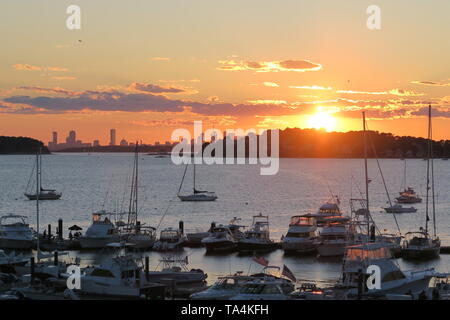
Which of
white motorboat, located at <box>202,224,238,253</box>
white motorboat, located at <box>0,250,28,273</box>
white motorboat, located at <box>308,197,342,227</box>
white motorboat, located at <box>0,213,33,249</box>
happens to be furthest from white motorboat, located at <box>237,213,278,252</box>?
white motorboat, located at <box>0,250,28,273</box>

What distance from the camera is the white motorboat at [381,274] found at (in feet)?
93.5

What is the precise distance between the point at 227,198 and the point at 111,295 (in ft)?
294

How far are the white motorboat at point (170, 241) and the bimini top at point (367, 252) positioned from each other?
21818mm

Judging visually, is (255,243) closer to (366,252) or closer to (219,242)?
(219,242)

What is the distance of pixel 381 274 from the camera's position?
2877 centimetres

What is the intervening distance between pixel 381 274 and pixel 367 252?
164 centimetres

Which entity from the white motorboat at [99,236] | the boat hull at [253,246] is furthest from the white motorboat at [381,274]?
the white motorboat at [99,236]

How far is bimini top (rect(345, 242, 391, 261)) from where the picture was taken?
3012cm

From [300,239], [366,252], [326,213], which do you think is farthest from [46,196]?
[366,252]

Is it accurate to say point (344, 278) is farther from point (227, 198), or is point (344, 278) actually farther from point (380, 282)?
point (227, 198)
